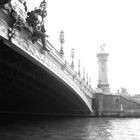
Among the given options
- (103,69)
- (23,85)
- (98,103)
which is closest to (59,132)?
(23,85)

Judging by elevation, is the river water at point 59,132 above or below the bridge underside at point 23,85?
below

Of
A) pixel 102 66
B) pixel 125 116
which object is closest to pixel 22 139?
pixel 125 116

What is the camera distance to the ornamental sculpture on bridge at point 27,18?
11.3 metres

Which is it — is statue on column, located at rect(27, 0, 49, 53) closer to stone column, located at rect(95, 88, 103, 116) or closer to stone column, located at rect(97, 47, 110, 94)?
stone column, located at rect(95, 88, 103, 116)

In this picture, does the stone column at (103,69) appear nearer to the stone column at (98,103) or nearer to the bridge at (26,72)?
the stone column at (98,103)

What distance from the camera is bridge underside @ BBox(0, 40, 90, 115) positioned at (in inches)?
638

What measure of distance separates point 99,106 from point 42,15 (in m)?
39.3

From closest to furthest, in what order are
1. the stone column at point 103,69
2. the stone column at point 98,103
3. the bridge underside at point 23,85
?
the bridge underside at point 23,85 < the stone column at point 98,103 < the stone column at point 103,69

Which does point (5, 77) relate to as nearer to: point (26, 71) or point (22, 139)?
point (26, 71)

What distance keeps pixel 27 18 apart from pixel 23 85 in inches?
393

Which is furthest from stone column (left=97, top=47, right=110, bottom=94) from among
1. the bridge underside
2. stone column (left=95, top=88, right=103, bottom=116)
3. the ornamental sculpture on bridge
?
the ornamental sculpture on bridge


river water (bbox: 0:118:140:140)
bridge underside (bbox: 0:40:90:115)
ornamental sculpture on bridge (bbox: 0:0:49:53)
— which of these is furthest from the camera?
bridge underside (bbox: 0:40:90:115)

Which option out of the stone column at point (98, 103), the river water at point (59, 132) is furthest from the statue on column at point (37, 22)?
the stone column at point (98, 103)

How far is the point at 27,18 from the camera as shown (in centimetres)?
1328
